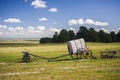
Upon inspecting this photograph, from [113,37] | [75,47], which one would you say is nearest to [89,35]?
[113,37]

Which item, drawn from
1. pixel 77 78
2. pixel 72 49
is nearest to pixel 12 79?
pixel 77 78

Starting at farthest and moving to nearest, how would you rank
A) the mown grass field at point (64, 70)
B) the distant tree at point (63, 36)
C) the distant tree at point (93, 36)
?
the distant tree at point (63, 36)
the distant tree at point (93, 36)
the mown grass field at point (64, 70)

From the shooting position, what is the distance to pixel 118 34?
145 metres

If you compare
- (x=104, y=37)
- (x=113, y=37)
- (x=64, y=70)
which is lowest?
(x=64, y=70)

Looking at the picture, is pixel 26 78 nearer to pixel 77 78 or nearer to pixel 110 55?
pixel 77 78

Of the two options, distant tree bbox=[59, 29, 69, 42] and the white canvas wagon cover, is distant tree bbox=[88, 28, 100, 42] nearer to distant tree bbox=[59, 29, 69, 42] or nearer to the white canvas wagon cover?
distant tree bbox=[59, 29, 69, 42]

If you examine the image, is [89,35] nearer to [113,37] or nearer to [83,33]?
[83,33]

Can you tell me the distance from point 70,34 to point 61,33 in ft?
20.2

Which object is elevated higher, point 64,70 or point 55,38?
point 55,38

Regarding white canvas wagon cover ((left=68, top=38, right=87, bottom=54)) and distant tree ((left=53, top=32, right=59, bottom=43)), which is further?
distant tree ((left=53, top=32, right=59, bottom=43))

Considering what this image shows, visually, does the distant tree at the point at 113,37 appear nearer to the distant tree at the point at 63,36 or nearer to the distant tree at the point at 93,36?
the distant tree at the point at 93,36

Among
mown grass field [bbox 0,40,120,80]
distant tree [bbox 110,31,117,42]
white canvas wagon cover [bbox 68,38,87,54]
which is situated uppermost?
distant tree [bbox 110,31,117,42]

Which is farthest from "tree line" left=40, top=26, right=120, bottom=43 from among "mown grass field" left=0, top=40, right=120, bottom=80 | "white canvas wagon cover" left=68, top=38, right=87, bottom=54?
"mown grass field" left=0, top=40, right=120, bottom=80

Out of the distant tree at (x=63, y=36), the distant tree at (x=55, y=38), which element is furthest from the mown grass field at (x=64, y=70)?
the distant tree at (x=55, y=38)
